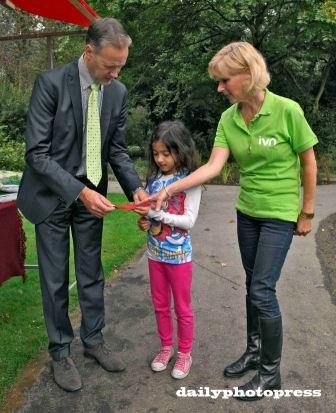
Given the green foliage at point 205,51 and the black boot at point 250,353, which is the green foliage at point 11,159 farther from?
the black boot at point 250,353

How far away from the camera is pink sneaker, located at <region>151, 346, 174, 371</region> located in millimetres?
2953

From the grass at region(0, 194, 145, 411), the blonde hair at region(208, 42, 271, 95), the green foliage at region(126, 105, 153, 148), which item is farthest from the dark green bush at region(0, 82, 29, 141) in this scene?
the blonde hair at region(208, 42, 271, 95)

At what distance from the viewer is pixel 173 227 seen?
2768 mm

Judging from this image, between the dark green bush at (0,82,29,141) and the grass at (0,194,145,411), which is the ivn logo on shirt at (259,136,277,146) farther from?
the dark green bush at (0,82,29,141)

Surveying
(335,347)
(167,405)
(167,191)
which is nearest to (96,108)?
(167,191)

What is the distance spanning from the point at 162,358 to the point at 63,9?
11.1 feet

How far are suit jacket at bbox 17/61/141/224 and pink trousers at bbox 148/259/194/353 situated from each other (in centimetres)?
74

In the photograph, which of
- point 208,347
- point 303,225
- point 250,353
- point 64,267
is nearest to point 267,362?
point 250,353

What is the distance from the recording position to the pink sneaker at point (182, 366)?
2.86m

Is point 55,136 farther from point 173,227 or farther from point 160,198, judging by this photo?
point 173,227

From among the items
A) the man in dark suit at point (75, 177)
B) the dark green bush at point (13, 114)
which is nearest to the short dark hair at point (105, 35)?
the man in dark suit at point (75, 177)

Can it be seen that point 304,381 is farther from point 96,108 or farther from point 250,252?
point 96,108

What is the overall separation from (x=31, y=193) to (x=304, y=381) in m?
2.01

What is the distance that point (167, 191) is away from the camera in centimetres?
257
